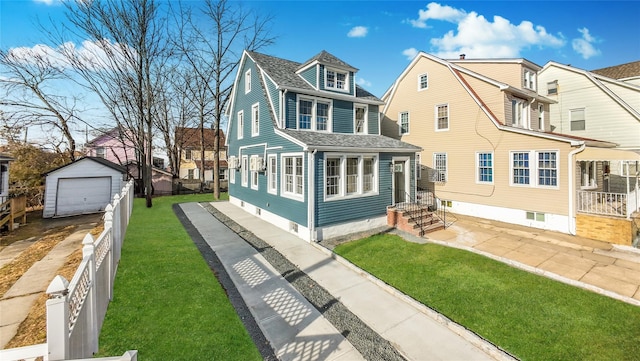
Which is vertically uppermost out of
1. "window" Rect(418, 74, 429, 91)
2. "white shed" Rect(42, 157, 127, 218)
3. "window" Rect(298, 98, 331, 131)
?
"window" Rect(418, 74, 429, 91)

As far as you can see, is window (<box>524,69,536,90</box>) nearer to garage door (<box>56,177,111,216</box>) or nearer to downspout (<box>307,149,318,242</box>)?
downspout (<box>307,149,318,242</box>)

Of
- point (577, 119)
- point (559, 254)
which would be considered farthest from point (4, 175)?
point (577, 119)

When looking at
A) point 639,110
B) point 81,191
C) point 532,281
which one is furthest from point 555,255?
Answer: point 81,191

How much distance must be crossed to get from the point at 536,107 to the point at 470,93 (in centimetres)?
588

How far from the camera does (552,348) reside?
15.3 ft

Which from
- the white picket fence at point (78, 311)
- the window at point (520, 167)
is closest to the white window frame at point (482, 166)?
the window at point (520, 167)

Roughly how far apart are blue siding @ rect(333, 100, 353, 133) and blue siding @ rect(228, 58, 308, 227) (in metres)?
3.44

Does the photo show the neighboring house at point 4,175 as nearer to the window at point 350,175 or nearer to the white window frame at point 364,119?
the window at point 350,175

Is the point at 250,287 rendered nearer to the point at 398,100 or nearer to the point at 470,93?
the point at 470,93

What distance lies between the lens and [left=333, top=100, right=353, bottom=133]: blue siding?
14.0 meters

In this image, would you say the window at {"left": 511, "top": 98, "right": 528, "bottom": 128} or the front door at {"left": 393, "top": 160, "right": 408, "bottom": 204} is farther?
the window at {"left": 511, "top": 98, "right": 528, "bottom": 128}

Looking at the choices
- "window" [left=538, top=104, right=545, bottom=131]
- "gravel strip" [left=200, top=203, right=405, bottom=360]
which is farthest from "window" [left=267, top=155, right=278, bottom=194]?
"window" [left=538, top=104, right=545, bottom=131]

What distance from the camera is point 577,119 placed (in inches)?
683

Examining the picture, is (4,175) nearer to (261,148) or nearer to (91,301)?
(261,148)
